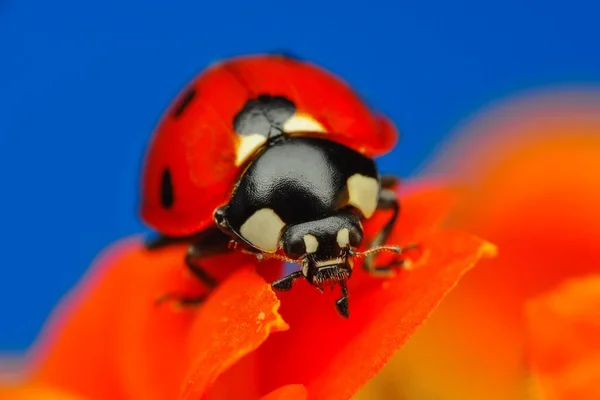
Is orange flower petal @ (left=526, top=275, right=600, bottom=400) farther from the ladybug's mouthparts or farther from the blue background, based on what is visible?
the blue background

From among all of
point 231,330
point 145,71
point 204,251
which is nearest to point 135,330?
point 204,251

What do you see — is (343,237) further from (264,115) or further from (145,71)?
(145,71)

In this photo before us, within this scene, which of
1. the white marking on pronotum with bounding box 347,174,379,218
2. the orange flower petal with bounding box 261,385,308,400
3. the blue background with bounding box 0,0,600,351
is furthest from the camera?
the blue background with bounding box 0,0,600,351

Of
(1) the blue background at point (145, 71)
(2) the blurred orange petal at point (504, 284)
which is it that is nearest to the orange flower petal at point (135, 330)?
(2) the blurred orange petal at point (504, 284)

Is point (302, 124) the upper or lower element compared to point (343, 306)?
upper

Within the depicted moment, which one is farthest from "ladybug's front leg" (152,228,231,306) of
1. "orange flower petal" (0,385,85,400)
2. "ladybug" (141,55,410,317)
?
"orange flower petal" (0,385,85,400)

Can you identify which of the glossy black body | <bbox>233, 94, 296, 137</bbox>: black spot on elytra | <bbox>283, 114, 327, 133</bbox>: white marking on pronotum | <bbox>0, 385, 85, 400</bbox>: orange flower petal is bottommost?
<bbox>0, 385, 85, 400</bbox>: orange flower petal

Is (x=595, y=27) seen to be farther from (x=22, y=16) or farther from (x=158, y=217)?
(x=158, y=217)
